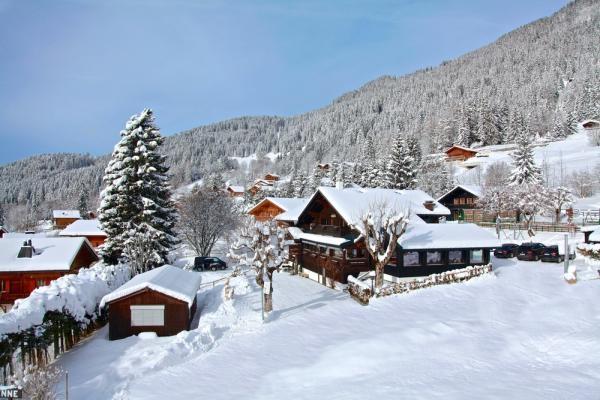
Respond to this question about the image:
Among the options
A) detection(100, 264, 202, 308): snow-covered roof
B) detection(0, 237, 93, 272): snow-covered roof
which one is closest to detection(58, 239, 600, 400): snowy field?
detection(100, 264, 202, 308): snow-covered roof

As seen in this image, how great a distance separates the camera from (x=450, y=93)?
16888cm

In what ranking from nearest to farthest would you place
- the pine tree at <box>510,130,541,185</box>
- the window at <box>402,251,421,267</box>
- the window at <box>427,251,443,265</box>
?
the window at <box>402,251,421,267</box> < the window at <box>427,251,443,265</box> < the pine tree at <box>510,130,541,185</box>

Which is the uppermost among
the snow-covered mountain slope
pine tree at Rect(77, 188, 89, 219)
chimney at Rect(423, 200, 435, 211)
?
the snow-covered mountain slope

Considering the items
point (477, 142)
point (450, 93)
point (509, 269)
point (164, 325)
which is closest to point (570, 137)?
point (477, 142)

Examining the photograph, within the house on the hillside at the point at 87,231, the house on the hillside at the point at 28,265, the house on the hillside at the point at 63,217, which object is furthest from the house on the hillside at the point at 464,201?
the house on the hillside at the point at 63,217

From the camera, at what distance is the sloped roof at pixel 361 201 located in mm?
31650

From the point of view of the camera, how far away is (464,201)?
68.1 metres

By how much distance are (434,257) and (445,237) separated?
5.78ft

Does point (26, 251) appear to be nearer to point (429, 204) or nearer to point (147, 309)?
point (147, 309)

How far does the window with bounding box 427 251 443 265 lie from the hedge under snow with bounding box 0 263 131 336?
22.1 meters

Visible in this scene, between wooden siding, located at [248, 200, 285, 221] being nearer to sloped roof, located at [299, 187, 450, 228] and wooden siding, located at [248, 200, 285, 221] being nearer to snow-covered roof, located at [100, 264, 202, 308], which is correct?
sloped roof, located at [299, 187, 450, 228]

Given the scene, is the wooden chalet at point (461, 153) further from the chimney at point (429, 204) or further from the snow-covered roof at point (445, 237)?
the snow-covered roof at point (445, 237)

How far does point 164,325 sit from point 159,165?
58.0 feet

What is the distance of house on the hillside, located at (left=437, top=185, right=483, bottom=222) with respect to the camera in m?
66.1
